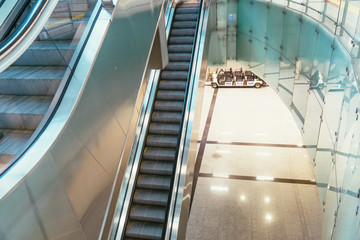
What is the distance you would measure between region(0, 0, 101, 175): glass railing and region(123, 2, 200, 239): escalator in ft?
9.60

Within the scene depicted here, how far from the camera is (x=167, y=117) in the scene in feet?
23.6

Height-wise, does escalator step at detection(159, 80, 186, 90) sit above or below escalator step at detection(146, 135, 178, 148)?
above

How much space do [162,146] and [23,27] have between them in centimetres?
463

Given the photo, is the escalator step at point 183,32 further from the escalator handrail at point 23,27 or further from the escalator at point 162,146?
the escalator handrail at point 23,27

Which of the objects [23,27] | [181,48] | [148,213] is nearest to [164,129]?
Result: [148,213]

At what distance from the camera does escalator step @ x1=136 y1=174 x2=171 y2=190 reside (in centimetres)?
633

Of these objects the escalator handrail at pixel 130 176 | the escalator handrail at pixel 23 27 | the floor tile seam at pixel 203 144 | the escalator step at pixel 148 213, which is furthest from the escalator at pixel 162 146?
the escalator handrail at pixel 23 27

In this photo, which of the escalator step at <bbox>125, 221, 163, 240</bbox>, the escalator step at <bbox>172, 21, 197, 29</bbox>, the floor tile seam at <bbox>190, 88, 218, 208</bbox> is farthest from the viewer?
the floor tile seam at <bbox>190, 88, 218, 208</bbox>

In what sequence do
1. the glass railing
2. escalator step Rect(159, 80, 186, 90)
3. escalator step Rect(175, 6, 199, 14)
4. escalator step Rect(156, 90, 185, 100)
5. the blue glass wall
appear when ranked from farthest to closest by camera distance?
escalator step Rect(175, 6, 199, 14), escalator step Rect(159, 80, 186, 90), escalator step Rect(156, 90, 185, 100), the blue glass wall, the glass railing

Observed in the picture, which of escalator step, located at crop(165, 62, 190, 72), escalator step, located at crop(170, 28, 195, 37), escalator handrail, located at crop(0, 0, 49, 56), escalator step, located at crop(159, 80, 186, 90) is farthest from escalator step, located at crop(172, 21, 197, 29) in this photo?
escalator handrail, located at crop(0, 0, 49, 56)

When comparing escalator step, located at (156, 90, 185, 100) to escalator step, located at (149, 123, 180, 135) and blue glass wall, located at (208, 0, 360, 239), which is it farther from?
blue glass wall, located at (208, 0, 360, 239)

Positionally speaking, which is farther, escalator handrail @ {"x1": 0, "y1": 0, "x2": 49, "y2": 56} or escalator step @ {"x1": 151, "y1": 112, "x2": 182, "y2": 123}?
escalator step @ {"x1": 151, "y1": 112, "x2": 182, "y2": 123}

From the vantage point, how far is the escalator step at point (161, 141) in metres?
6.83

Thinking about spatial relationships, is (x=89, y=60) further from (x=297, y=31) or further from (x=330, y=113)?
(x=297, y=31)
